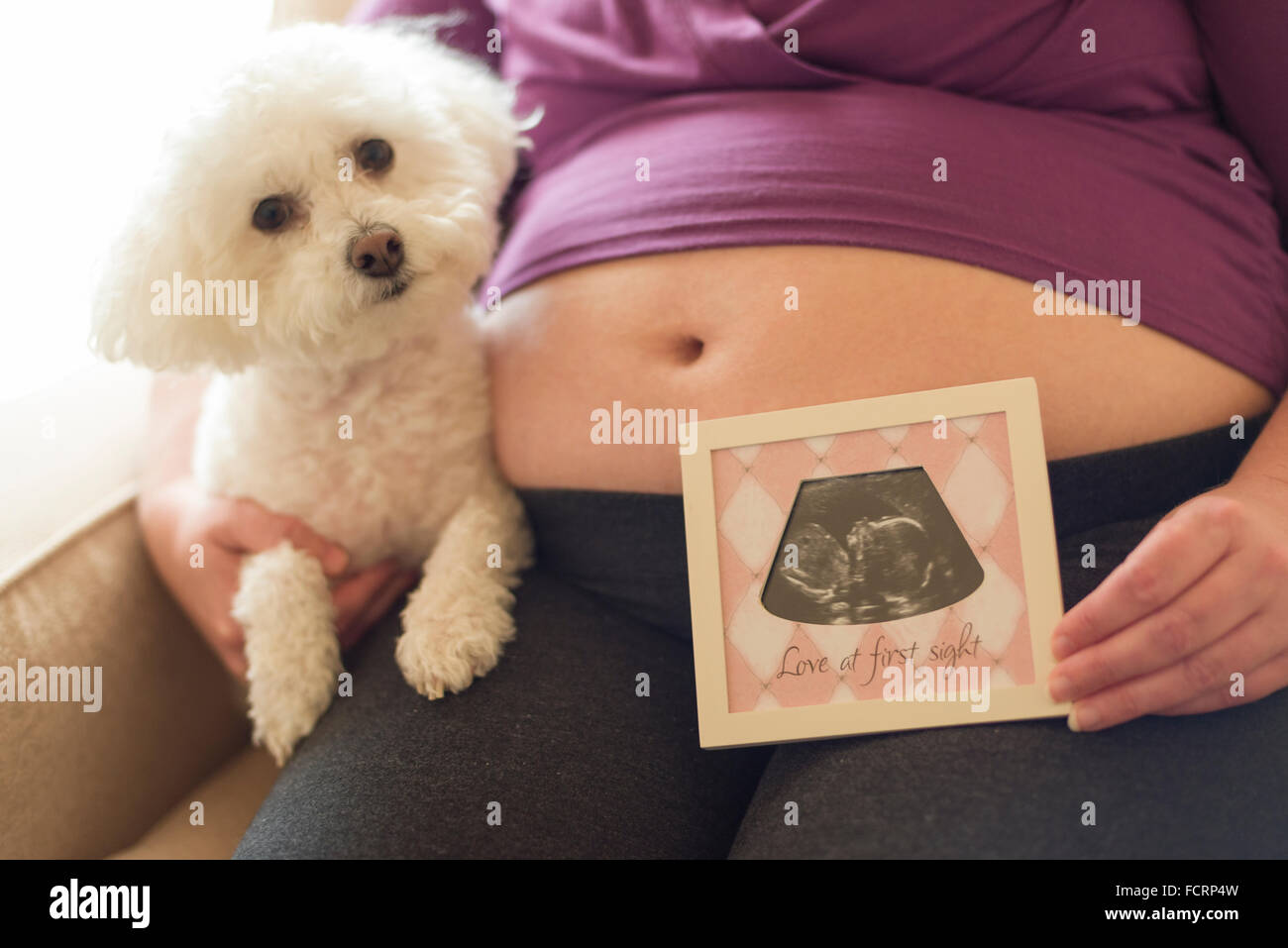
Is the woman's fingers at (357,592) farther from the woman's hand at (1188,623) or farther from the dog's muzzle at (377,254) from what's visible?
the woman's hand at (1188,623)

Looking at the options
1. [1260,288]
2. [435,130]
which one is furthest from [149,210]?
[1260,288]

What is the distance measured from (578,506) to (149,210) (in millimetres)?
601

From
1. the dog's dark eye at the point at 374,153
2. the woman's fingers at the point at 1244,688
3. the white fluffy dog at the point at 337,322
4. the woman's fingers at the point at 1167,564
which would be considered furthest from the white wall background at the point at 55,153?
the woman's fingers at the point at 1244,688

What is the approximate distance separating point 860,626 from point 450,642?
454mm

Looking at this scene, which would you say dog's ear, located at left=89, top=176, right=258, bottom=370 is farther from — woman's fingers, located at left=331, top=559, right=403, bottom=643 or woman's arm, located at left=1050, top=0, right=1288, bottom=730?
woman's arm, located at left=1050, top=0, right=1288, bottom=730

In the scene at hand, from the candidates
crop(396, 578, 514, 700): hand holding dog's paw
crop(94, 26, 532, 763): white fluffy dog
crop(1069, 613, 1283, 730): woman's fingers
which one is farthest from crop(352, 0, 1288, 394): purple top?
crop(396, 578, 514, 700): hand holding dog's paw

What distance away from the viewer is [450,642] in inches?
36.4

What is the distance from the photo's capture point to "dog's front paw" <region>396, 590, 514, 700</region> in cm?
91

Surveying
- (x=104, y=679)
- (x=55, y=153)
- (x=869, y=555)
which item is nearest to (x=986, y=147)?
(x=869, y=555)

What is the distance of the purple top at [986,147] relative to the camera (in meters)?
0.84

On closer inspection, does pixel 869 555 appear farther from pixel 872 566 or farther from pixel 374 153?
pixel 374 153

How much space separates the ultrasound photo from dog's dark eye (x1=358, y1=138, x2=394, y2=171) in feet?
2.16

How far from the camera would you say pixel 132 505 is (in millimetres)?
1176
